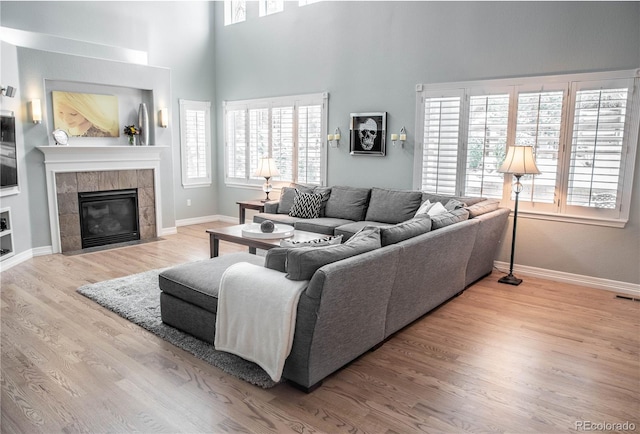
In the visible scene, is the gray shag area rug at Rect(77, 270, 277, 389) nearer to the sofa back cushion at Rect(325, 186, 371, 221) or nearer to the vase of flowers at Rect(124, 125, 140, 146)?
the sofa back cushion at Rect(325, 186, 371, 221)

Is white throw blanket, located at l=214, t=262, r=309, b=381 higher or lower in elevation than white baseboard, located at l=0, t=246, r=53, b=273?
higher

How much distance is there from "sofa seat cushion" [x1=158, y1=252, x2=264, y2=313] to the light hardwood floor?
0.38 m

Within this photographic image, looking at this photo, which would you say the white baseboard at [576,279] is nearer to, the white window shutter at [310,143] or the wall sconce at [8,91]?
the white window shutter at [310,143]

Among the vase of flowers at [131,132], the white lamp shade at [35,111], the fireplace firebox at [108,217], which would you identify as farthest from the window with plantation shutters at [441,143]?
the white lamp shade at [35,111]

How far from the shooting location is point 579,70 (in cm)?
475

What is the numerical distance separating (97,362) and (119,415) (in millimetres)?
729

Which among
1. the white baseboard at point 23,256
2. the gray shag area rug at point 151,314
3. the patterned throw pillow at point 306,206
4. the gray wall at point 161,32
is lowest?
the gray shag area rug at point 151,314

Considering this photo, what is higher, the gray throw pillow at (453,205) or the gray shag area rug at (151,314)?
the gray throw pillow at (453,205)

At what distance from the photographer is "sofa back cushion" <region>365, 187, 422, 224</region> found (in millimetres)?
5660

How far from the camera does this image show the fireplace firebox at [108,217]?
630 cm

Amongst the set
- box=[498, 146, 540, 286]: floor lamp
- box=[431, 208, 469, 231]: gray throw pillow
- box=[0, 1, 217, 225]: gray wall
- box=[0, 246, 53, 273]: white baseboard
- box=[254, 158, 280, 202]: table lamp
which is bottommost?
box=[0, 246, 53, 273]: white baseboard

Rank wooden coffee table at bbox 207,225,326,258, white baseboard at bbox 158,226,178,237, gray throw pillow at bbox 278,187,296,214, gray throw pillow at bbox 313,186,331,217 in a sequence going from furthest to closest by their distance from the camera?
white baseboard at bbox 158,226,178,237
gray throw pillow at bbox 278,187,296,214
gray throw pillow at bbox 313,186,331,217
wooden coffee table at bbox 207,225,326,258

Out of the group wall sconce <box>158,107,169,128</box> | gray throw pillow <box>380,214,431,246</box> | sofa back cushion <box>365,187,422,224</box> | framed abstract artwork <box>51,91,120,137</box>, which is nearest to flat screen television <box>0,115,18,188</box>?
framed abstract artwork <box>51,91,120,137</box>

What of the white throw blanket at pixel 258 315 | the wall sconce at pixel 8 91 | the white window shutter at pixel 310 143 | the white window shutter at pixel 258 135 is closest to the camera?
the white throw blanket at pixel 258 315
